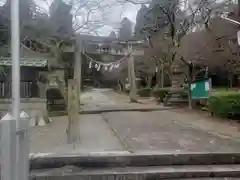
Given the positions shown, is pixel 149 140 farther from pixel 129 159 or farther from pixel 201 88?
pixel 201 88

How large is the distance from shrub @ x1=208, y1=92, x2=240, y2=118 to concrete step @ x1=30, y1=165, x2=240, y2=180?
4.74 metres

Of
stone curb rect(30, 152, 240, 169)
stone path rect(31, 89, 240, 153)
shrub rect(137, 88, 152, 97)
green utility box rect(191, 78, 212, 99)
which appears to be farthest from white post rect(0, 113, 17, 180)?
shrub rect(137, 88, 152, 97)

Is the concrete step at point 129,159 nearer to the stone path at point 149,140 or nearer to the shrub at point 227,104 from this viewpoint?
the stone path at point 149,140

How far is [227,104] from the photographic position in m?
8.48

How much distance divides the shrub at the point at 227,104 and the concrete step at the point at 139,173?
474 cm

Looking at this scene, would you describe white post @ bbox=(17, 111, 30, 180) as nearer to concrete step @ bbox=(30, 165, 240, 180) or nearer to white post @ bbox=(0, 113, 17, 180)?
white post @ bbox=(0, 113, 17, 180)

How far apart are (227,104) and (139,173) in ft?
18.4

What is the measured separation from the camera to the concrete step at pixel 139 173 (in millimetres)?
3607

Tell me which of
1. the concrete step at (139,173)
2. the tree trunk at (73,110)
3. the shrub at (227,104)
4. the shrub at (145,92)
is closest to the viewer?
the concrete step at (139,173)

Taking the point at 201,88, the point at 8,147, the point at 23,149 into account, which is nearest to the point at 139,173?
the point at 23,149

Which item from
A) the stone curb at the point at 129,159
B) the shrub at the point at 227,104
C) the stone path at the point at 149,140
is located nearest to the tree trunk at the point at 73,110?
the stone path at the point at 149,140

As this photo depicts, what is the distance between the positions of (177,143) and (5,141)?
4170mm

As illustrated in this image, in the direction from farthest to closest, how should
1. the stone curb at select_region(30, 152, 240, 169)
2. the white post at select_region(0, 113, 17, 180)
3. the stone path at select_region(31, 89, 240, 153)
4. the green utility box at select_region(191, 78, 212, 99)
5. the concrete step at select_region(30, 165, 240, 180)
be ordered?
the green utility box at select_region(191, 78, 212, 99) < the stone path at select_region(31, 89, 240, 153) < the stone curb at select_region(30, 152, 240, 169) < the concrete step at select_region(30, 165, 240, 180) < the white post at select_region(0, 113, 17, 180)

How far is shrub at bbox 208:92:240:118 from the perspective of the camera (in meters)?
8.29
